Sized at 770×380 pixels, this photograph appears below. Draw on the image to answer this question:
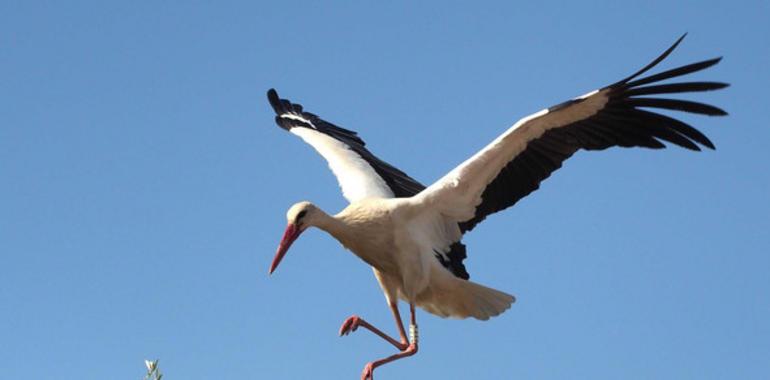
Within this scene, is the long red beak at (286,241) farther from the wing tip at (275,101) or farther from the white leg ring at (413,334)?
the wing tip at (275,101)

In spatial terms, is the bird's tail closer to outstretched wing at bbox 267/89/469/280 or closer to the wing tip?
outstretched wing at bbox 267/89/469/280

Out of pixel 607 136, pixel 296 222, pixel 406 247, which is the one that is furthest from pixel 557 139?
pixel 296 222

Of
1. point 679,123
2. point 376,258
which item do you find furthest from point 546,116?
point 376,258

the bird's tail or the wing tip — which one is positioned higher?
the wing tip

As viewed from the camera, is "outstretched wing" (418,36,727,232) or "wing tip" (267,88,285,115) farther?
"wing tip" (267,88,285,115)

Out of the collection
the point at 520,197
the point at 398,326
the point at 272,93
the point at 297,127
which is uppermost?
the point at 272,93

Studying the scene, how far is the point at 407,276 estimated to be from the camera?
28.0 ft

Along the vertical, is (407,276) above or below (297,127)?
below

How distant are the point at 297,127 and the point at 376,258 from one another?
3.33m

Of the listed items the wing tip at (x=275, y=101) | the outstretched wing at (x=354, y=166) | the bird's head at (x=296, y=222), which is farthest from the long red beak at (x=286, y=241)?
the wing tip at (x=275, y=101)

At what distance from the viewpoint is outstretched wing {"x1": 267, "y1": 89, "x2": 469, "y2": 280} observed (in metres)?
8.98

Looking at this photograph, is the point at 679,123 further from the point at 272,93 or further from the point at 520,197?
the point at 272,93

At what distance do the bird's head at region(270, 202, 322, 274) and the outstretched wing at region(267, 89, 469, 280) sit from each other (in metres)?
0.87

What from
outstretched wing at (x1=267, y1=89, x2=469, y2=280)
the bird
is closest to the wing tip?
outstretched wing at (x1=267, y1=89, x2=469, y2=280)
